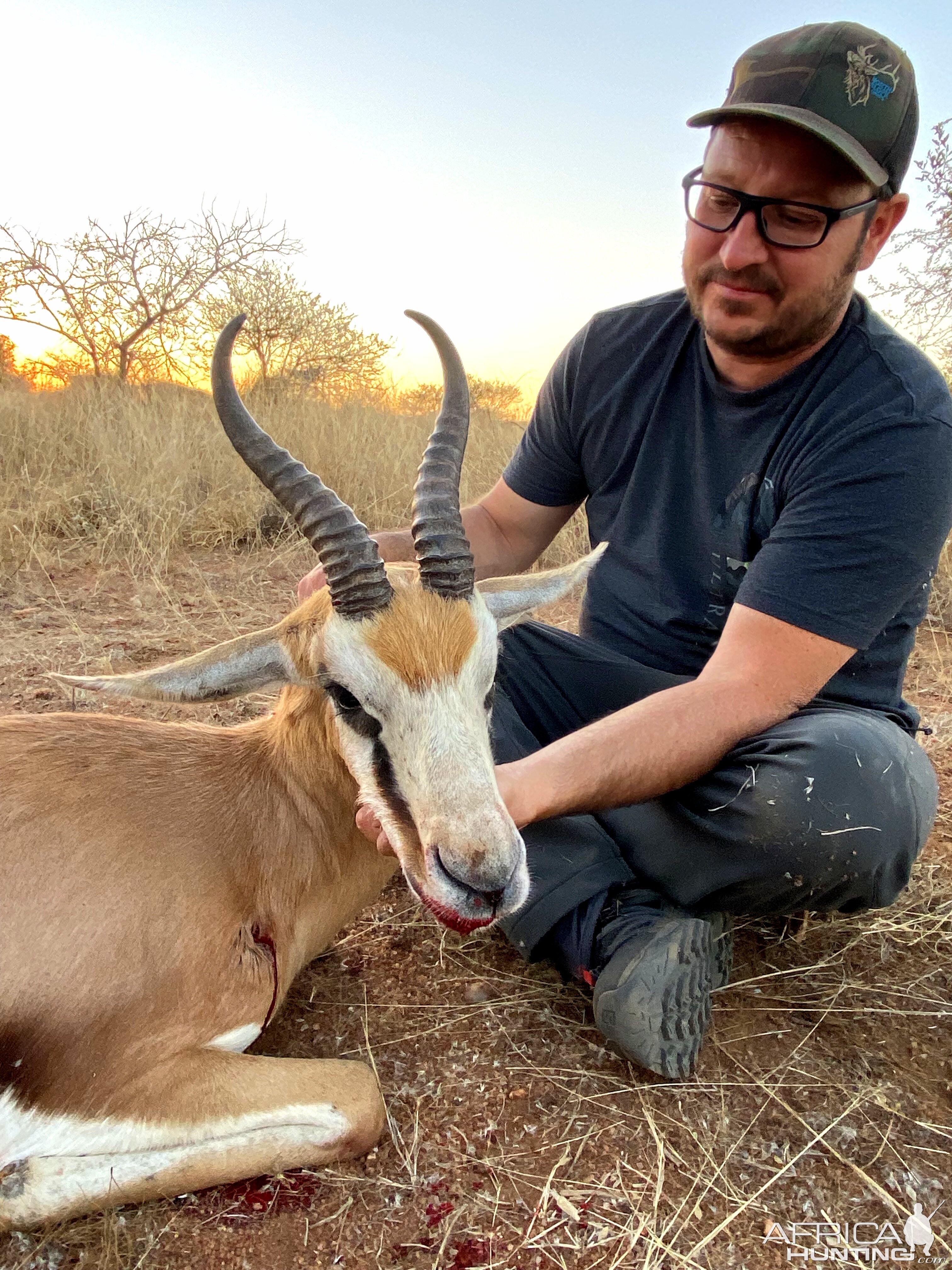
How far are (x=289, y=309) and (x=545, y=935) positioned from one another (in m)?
15.4

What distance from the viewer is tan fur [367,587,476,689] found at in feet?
8.52

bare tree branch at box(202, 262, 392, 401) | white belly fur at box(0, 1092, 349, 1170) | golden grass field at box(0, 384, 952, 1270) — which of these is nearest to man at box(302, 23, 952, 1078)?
golden grass field at box(0, 384, 952, 1270)

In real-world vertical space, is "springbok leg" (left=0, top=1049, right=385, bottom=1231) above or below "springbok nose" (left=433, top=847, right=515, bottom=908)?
below

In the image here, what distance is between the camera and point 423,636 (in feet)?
8.70

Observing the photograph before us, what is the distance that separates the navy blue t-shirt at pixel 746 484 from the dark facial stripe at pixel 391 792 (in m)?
1.44

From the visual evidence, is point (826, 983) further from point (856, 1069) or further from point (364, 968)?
point (364, 968)

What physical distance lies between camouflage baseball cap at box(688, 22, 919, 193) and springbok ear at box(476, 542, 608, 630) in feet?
5.56

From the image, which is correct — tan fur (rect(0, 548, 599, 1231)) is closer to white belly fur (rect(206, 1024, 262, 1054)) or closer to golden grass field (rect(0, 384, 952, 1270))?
white belly fur (rect(206, 1024, 262, 1054))

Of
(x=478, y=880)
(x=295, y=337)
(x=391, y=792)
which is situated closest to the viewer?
(x=478, y=880)

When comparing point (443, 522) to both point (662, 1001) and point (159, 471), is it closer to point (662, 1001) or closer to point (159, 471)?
point (662, 1001)

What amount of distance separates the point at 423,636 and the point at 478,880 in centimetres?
80

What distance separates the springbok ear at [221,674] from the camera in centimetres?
271

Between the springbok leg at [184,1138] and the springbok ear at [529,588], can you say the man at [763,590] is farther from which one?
the springbok leg at [184,1138]
